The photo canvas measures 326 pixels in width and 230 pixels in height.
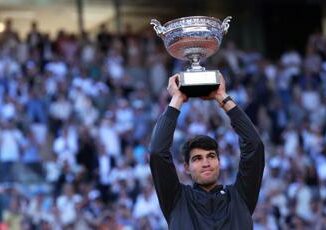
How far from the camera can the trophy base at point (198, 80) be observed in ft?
17.3

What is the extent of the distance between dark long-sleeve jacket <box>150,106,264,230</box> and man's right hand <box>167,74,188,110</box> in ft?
0.10

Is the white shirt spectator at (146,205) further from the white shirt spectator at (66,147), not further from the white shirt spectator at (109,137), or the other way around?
the white shirt spectator at (109,137)

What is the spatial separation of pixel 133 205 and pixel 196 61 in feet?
31.5

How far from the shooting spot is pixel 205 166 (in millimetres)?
5305

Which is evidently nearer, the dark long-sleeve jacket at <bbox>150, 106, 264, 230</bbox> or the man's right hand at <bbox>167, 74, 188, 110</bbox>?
the dark long-sleeve jacket at <bbox>150, 106, 264, 230</bbox>

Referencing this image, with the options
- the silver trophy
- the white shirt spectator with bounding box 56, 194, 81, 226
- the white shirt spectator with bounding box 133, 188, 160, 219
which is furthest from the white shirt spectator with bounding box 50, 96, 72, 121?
the silver trophy

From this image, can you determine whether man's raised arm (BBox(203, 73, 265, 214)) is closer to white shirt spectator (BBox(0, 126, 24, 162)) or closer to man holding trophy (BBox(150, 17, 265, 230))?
man holding trophy (BBox(150, 17, 265, 230))

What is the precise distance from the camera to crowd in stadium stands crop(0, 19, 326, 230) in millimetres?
14617

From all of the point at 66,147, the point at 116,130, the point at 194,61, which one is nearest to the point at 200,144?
the point at 194,61

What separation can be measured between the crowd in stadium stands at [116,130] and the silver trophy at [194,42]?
8327 millimetres

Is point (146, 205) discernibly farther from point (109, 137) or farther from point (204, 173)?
point (204, 173)

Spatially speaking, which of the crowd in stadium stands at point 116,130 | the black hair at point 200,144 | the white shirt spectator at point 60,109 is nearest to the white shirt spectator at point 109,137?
the crowd in stadium stands at point 116,130

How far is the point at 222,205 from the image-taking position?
17.4 ft

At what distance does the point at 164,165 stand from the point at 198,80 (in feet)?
1.60
